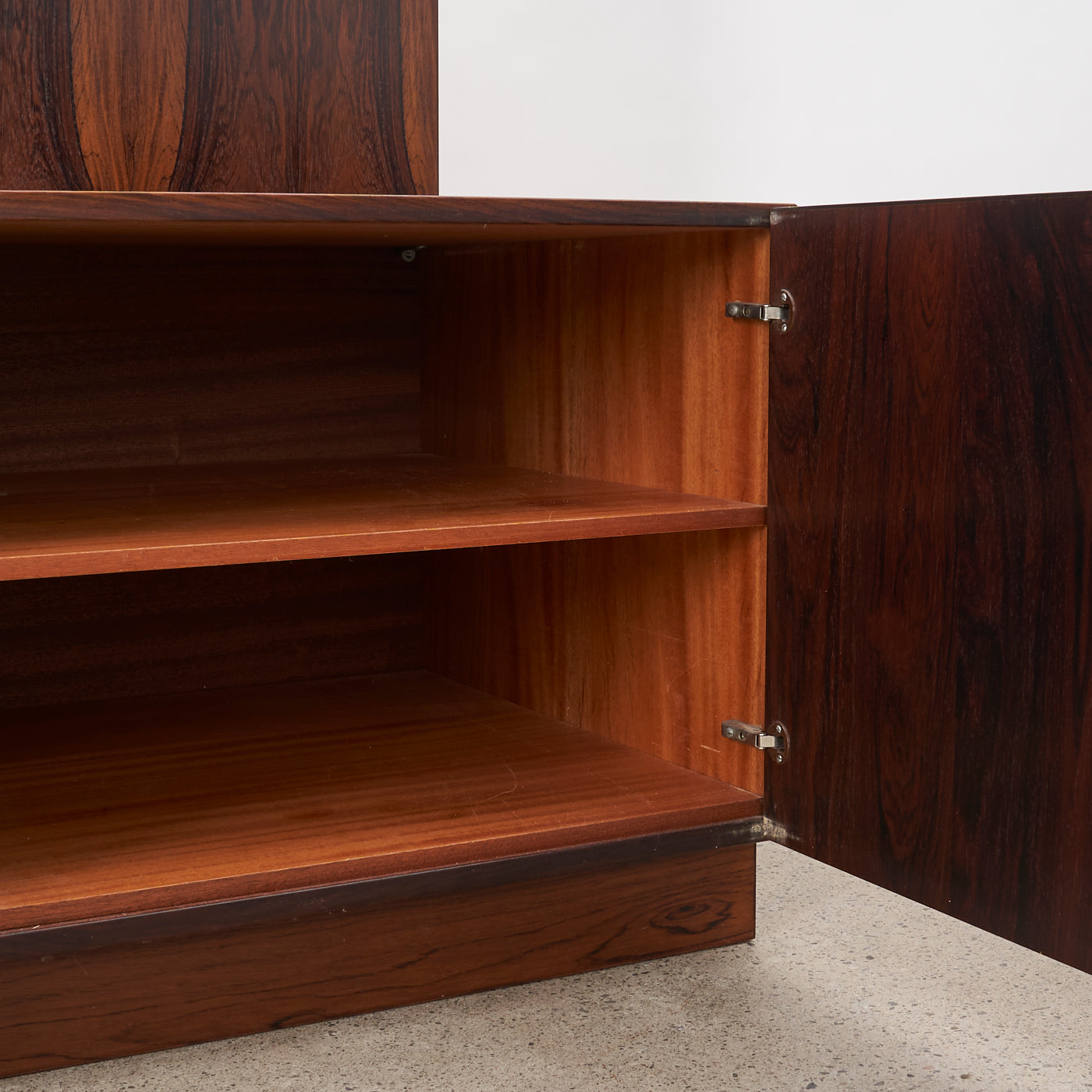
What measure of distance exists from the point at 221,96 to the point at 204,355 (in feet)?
1.23

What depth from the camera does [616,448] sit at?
1425mm

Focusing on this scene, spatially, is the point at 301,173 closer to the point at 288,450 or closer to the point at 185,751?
the point at 288,450

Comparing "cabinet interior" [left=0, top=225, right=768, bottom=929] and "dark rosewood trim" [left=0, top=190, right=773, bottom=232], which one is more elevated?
"dark rosewood trim" [left=0, top=190, right=773, bottom=232]

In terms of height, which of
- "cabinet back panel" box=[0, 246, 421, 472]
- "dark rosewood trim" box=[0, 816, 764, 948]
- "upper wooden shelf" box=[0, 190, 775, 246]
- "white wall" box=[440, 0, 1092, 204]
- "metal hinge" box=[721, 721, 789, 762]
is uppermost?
"white wall" box=[440, 0, 1092, 204]

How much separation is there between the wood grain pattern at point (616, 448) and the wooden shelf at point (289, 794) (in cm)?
6

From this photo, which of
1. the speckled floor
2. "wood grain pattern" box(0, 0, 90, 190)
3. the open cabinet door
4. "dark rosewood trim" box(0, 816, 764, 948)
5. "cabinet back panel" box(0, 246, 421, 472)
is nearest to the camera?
the open cabinet door

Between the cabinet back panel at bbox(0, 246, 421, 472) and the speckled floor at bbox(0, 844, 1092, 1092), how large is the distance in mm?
728

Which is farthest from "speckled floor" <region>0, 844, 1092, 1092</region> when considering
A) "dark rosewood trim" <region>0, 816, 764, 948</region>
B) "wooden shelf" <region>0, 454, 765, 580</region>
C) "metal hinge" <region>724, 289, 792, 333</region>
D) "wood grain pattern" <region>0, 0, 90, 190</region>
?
"wood grain pattern" <region>0, 0, 90, 190</region>

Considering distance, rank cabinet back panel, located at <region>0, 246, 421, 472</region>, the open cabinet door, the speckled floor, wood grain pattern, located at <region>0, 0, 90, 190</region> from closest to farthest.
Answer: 1. the open cabinet door
2. the speckled floor
3. wood grain pattern, located at <region>0, 0, 90, 190</region>
4. cabinet back panel, located at <region>0, 246, 421, 472</region>

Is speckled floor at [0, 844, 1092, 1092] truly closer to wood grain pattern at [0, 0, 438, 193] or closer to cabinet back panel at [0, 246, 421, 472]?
cabinet back panel at [0, 246, 421, 472]

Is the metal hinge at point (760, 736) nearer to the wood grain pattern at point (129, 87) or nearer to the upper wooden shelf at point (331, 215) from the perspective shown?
the upper wooden shelf at point (331, 215)

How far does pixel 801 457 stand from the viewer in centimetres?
113

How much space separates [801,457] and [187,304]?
0.85m

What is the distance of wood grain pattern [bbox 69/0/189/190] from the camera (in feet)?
4.26
